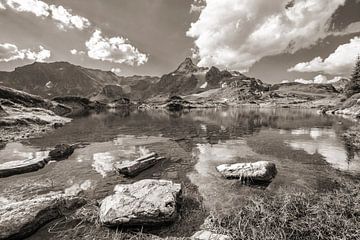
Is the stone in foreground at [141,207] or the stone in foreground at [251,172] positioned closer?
the stone in foreground at [141,207]

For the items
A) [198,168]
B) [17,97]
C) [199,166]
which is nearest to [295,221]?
[198,168]

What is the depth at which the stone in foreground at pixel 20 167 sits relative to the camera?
1739 cm

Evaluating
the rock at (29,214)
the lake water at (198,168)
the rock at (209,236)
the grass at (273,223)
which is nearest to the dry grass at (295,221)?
the grass at (273,223)

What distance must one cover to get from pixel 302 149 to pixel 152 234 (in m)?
24.8

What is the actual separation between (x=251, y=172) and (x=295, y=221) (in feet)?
21.3

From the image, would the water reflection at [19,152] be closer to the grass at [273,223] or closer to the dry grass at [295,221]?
the grass at [273,223]

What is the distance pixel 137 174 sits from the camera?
17.9 metres

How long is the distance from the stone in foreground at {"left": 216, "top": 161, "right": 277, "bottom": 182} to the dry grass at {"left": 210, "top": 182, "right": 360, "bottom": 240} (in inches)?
157

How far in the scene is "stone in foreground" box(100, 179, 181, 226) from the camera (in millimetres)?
10086

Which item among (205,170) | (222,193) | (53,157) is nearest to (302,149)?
(205,170)

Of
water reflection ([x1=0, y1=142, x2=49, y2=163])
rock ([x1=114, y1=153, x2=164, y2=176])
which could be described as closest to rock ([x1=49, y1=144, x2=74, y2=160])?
water reflection ([x1=0, y1=142, x2=49, y2=163])

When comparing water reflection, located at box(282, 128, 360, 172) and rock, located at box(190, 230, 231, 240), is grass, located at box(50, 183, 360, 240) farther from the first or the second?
water reflection, located at box(282, 128, 360, 172)

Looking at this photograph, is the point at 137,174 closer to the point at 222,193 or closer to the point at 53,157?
the point at 222,193

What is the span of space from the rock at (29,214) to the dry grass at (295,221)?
8.65 m
